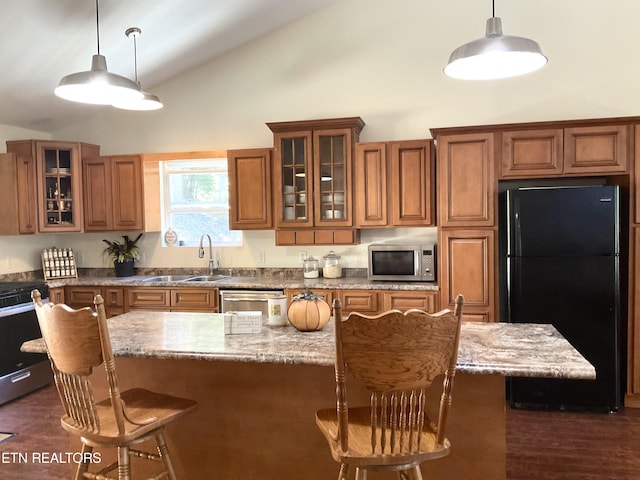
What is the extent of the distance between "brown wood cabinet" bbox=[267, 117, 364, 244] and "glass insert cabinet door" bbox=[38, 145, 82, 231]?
198 cm

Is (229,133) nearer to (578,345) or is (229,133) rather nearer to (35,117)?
(35,117)

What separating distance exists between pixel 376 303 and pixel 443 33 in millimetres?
2431

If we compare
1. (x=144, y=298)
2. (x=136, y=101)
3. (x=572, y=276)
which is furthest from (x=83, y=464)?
(x=572, y=276)

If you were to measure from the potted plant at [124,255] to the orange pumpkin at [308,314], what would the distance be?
339 centimetres

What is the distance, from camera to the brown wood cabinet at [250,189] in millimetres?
4582

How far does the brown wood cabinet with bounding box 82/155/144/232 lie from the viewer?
16.2 feet

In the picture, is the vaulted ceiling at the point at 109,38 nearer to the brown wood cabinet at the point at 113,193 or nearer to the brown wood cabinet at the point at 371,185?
the brown wood cabinet at the point at 113,193

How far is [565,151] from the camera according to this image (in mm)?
3766

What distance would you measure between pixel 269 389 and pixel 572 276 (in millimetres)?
2472

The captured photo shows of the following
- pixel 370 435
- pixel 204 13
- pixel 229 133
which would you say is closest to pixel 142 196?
pixel 229 133

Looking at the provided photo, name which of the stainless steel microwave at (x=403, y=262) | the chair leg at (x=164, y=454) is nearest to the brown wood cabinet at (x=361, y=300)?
the stainless steel microwave at (x=403, y=262)

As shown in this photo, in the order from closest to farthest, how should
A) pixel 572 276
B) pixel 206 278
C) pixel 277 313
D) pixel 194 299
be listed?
pixel 277 313 < pixel 572 276 < pixel 194 299 < pixel 206 278

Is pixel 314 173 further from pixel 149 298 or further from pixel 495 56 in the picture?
pixel 495 56

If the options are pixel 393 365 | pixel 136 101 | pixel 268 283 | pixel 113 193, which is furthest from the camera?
pixel 113 193
